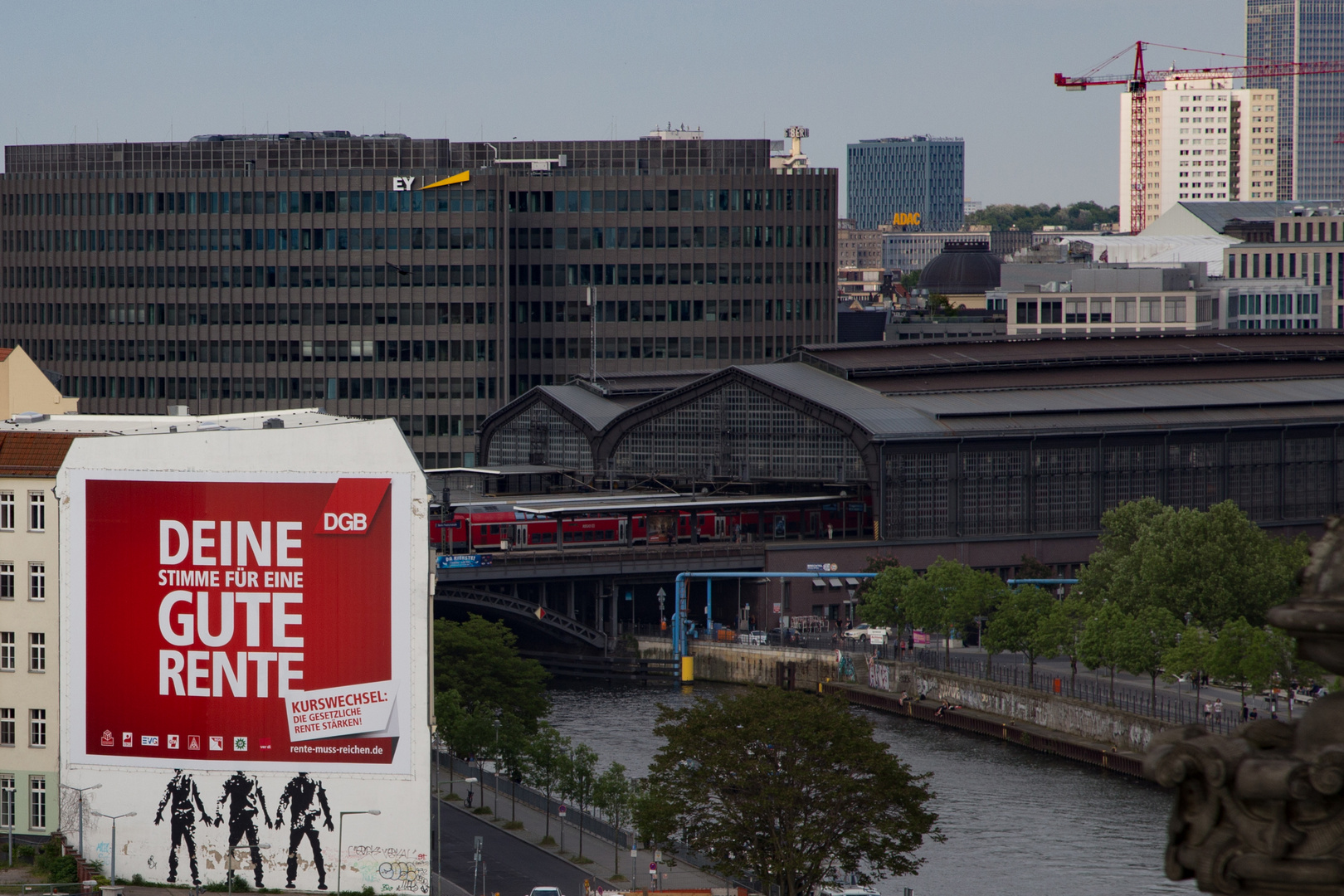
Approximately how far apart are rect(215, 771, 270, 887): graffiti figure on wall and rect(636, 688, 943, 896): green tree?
48.3 feet

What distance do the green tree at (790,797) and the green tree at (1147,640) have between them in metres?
39.7

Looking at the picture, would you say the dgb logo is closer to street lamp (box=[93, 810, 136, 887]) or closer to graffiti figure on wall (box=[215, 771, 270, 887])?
graffiti figure on wall (box=[215, 771, 270, 887])

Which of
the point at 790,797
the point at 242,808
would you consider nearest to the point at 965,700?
the point at 790,797

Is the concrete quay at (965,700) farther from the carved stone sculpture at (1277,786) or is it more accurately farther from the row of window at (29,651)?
the carved stone sculpture at (1277,786)

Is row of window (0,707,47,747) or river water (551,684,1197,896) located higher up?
row of window (0,707,47,747)

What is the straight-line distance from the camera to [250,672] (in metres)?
80.0

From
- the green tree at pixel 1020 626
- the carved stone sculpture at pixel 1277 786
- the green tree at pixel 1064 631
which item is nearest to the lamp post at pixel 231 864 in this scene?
the green tree at pixel 1064 631

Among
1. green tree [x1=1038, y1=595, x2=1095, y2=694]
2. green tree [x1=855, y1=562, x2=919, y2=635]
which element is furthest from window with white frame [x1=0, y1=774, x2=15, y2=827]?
green tree [x1=855, y1=562, x2=919, y2=635]

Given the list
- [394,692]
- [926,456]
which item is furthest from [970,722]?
[394,692]

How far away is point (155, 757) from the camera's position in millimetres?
81000

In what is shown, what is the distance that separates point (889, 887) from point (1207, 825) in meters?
80.7

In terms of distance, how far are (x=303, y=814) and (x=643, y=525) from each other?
305 ft

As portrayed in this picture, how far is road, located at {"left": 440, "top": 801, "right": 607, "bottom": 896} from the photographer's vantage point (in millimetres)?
83375

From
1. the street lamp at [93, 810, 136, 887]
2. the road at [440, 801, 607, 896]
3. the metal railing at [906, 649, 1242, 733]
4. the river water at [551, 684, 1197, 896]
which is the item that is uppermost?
the street lamp at [93, 810, 136, 887]
